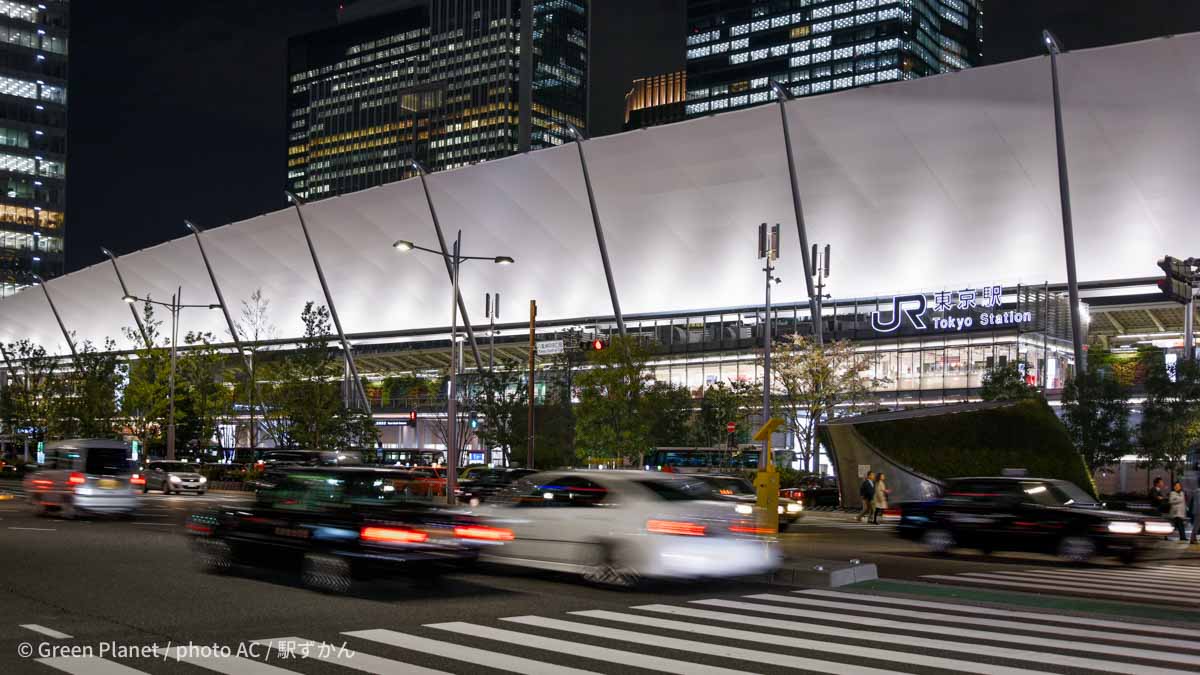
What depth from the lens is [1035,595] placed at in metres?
15.3

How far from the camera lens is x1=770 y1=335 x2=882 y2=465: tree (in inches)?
2121

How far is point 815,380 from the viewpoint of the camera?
53688mm

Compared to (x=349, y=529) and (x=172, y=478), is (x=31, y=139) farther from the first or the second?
(x=349, y=529)

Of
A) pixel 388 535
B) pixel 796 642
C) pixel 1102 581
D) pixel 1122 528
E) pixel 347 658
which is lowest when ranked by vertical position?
pixel 1102 581

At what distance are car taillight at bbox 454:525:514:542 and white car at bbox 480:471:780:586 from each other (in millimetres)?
297

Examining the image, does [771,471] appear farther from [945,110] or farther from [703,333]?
[703,333]

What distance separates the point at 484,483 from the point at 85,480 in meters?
14.9

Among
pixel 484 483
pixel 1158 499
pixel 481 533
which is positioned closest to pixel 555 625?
pixel 481 533

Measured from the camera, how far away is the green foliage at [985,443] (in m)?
34.7

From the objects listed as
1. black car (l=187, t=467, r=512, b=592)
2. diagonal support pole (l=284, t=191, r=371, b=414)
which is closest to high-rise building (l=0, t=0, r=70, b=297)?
diagonal support pole (l=284, t=191, r=371, b=414)

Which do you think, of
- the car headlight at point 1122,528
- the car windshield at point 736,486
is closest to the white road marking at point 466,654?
the car windshield at point 736,486

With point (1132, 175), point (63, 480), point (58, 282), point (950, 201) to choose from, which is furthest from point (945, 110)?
point (58, 282)

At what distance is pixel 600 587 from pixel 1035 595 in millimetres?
5706

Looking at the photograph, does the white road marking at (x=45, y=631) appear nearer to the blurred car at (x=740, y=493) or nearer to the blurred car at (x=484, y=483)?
the blurred car at (x=740, y=493)
